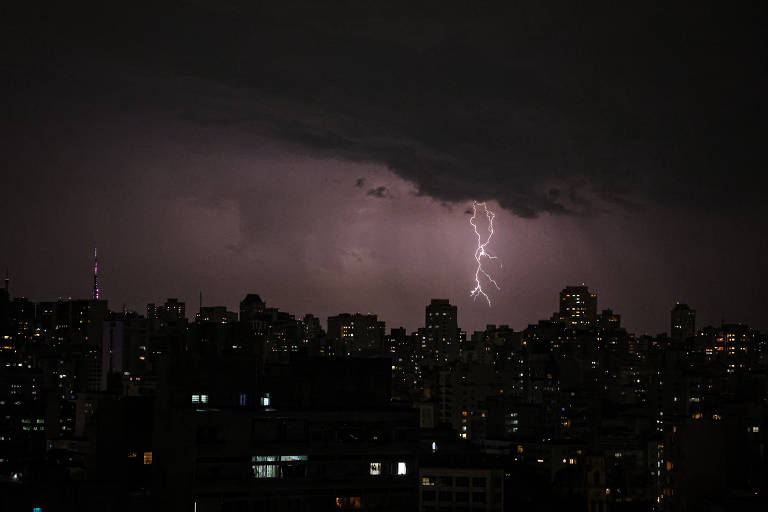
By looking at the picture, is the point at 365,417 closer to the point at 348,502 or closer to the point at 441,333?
the point at 348,502

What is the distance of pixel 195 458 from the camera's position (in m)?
27.7

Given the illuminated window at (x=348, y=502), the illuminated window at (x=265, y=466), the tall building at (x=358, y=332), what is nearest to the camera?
the illuminated window at (x=265, y=466)

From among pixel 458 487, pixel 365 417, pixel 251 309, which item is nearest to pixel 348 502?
pixel 365 417

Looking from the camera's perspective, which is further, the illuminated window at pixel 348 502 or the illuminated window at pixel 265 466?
the illuminated window at pixel 348 502

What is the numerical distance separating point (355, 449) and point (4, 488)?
866 centimetres

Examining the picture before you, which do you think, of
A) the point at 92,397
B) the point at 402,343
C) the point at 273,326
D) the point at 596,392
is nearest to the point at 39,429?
the point at 92,397

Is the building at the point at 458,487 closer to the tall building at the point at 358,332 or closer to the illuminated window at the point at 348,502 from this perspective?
the illuminated window at the point at 348,502

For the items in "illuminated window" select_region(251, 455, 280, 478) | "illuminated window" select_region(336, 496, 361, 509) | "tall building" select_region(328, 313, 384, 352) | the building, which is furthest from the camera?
"tall building" select_region(328, 313, 384, 352)

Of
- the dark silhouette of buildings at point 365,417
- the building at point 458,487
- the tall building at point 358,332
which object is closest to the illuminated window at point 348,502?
the dark silhouette of buildings at point 365,417

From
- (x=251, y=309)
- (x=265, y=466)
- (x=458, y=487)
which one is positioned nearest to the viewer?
(x=265, y=466)

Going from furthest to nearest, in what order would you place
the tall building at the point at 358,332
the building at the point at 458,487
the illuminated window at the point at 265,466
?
1. the tall building at the point at 358,332
2. the building at the point at 458,487
3. the illuminated window at the point at 265,466

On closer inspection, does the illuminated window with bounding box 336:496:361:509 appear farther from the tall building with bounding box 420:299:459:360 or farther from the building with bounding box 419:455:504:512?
the tall building with bounding box 420:299:459:360

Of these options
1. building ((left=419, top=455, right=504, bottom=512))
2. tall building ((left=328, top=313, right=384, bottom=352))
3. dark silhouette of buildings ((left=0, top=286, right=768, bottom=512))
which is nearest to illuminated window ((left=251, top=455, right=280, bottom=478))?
dark silhouette of buildings ((left=0, top=286, right=768, bottom=512))

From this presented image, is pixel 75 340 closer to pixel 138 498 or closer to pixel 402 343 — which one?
pixel 402 343
